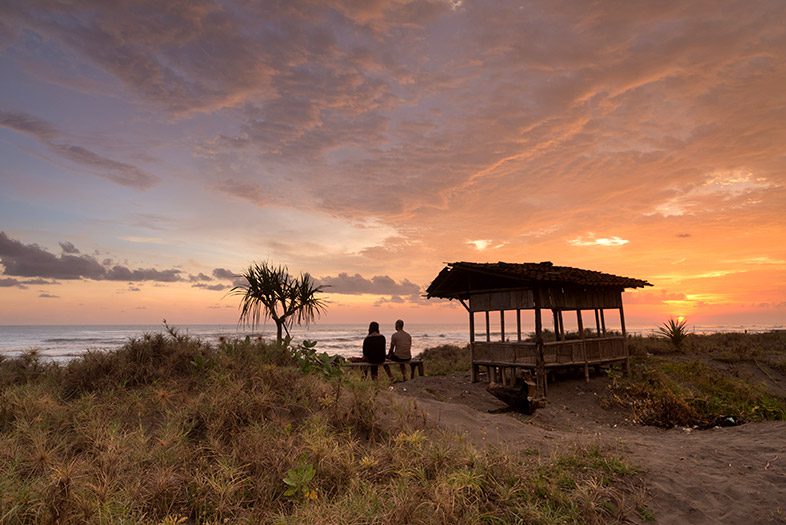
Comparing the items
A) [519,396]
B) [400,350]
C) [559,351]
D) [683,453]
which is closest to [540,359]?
[559,351]

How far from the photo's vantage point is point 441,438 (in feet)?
23.5

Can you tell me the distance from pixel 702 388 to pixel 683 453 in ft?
29.1

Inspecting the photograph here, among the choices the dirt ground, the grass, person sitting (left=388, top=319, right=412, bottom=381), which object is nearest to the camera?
the grass

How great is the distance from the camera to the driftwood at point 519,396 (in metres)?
11.8

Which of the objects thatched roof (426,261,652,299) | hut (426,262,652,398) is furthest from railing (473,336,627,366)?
thatched roof (426,261,652,299)

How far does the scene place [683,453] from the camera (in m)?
7.84

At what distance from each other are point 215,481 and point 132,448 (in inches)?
66.4

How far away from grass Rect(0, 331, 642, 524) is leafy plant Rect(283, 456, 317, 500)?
16 mm

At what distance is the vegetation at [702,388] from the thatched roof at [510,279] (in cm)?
352

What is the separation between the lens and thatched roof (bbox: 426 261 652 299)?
15.2 m

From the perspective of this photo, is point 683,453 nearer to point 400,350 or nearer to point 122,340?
point 400,350

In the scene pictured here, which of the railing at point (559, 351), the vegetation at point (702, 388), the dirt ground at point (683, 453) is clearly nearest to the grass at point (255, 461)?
the dirt ground at point (683, 453)

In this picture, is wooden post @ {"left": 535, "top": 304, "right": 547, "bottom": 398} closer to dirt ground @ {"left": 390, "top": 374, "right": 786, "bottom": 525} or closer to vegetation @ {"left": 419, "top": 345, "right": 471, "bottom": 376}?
dirt ground @ {"left": 390, "top": 374, "right": 786, "bottom": 525}

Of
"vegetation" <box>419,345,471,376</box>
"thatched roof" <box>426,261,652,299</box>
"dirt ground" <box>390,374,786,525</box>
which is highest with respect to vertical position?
"thatched roof" <box>426,261,652,299</box>
